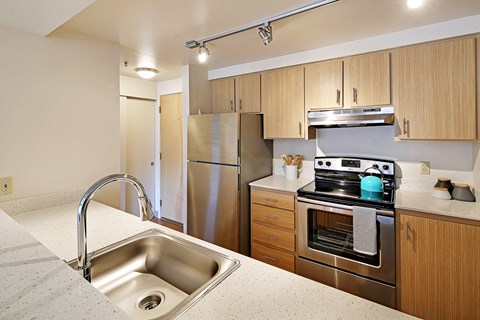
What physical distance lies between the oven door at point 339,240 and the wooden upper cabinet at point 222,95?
1489 millimetres

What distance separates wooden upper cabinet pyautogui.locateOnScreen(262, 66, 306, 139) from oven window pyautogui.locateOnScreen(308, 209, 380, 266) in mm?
836

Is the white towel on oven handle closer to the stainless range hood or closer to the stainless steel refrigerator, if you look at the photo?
the stainless range hood

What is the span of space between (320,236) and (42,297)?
1956 millimetres

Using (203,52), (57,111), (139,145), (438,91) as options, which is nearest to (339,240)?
(438,91)

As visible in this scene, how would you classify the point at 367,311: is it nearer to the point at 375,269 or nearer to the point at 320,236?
the point at 375,269

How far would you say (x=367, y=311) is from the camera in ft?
2.48

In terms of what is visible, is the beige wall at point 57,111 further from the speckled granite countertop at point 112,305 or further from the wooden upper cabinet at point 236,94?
the wooden upper cabinet at point 236,94

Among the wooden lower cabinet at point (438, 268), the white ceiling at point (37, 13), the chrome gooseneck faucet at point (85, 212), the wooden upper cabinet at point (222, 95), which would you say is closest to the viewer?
the chrome gooseneck faucet at point (85, 212)

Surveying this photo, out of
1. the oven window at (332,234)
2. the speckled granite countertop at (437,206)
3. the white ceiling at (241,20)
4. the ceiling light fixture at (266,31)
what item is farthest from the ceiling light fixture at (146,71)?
the speckled granite countertop at (437,206)

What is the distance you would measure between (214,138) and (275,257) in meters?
1.32

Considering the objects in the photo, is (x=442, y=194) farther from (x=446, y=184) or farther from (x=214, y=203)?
(x=214, y=203)

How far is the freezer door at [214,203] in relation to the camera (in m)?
2.47

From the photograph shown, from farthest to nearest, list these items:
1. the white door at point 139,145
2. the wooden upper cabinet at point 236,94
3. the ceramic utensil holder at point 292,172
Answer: the white door at point 139,145 → the wooden upper cabinet at point 236,94 → the ceramic utensil holder at point 292,172

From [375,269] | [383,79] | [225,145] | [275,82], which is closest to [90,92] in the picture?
[225,145]
